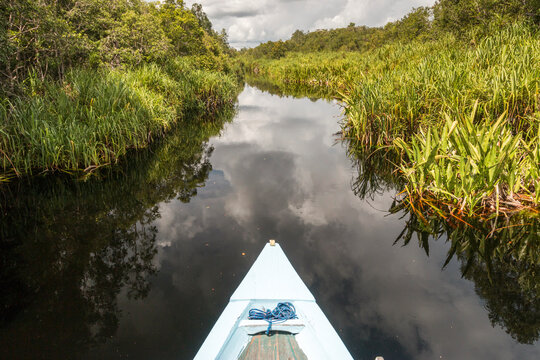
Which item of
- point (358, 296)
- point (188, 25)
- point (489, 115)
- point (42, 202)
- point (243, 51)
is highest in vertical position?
point (243, 51)

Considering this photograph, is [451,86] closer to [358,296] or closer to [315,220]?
[315,220]

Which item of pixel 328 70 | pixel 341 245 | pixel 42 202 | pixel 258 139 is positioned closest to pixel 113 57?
pixel 258 139

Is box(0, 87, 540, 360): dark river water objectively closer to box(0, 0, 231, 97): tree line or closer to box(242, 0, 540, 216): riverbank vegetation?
box(242, 0, 540, 216): riverbank vegetation

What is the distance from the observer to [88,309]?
3.31 metres

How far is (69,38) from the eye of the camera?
28.0 feet

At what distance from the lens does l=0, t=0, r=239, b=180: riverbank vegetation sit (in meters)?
6.19

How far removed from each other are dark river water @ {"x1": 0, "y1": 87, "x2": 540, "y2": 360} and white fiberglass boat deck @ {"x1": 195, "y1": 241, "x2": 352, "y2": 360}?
2.09 ft

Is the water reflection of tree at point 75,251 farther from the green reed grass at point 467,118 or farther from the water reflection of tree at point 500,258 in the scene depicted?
the green reed grass at point 467,118

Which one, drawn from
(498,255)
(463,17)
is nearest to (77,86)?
(498,255)

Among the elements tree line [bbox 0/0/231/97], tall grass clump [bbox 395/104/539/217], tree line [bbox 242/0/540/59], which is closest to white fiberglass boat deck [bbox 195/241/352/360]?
tall grass clump [bbox 395/104/539/217]

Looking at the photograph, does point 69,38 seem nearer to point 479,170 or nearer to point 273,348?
point 273,348

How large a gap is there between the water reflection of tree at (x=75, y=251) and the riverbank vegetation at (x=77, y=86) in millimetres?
665

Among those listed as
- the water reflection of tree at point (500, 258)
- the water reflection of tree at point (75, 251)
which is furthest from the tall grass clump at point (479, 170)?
the water reflection of tree at point (75, 251)

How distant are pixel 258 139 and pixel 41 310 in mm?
8540
